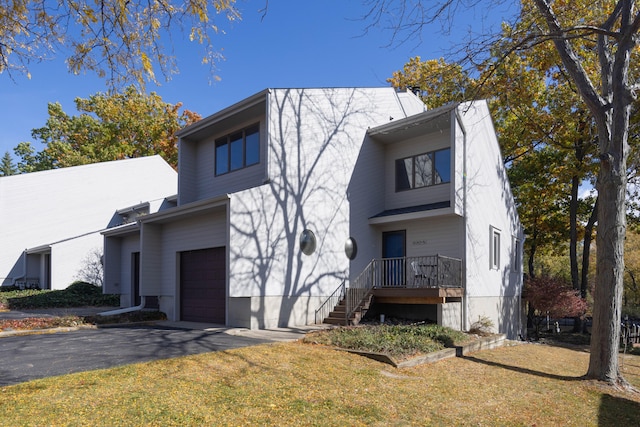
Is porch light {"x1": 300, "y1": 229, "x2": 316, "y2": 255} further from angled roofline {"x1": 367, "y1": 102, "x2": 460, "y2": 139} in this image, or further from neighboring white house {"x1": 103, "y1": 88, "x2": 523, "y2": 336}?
angled roofline {"x1": 367, "y1": 102, "x2": 460, "y2": 139}

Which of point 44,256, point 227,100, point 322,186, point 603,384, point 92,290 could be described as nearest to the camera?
point 603,384

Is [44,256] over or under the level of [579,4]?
under

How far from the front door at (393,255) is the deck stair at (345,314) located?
132 cm

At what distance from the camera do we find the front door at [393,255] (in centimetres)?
1514

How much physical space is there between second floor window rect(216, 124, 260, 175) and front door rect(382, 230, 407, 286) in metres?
5.55

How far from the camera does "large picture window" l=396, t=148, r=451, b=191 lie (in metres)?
15.2

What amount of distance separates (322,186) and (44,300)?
47.5 feet

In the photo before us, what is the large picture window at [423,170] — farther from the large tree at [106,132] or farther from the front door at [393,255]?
the large tree at [106,132]

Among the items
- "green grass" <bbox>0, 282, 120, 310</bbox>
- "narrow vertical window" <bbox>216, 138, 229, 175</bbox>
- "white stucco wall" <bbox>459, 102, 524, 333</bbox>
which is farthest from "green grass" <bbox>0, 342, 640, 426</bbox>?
"green grass" <bbox>0, 282, 120, 310</bbox>

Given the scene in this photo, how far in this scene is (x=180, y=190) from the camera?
57.1 ft

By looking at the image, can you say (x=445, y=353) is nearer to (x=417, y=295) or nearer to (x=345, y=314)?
(x=417, y=295)

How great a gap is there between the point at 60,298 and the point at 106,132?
66.4ft

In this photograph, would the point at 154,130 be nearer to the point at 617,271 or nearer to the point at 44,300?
the point at 44,300

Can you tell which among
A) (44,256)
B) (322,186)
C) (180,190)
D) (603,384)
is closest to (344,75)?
(322,186)
